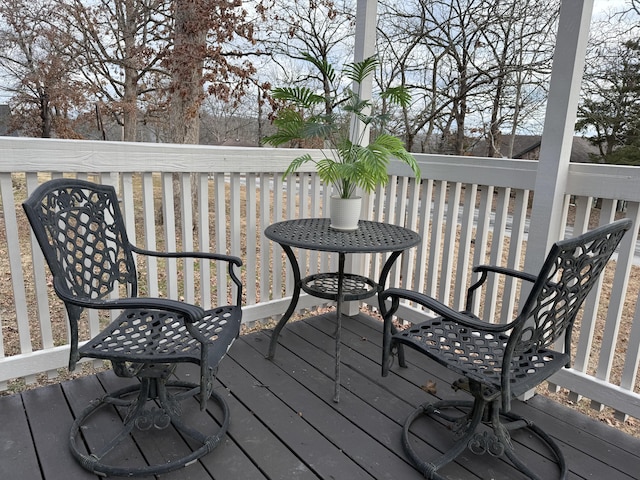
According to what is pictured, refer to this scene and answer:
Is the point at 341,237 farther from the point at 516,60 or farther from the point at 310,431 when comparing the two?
the point at 516,60

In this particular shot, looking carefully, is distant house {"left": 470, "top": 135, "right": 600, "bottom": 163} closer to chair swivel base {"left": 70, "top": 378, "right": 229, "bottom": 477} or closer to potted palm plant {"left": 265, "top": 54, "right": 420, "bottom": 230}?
potted palm plant {"left": 265, "top": 54, "right": 420, "bottom": 230}

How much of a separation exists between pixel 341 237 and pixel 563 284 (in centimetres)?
107

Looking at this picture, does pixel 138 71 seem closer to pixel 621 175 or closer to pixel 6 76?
pixel 6 76

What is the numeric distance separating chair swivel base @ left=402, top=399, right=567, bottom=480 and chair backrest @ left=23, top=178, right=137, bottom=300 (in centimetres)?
137

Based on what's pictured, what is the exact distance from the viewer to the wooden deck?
5.09 ft

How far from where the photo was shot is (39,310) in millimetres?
1981

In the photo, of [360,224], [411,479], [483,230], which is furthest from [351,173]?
[411,479]

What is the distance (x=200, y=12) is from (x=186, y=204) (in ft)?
14.4

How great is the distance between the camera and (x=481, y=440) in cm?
161

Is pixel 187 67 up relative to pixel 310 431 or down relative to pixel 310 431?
up

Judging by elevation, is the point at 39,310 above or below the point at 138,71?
below

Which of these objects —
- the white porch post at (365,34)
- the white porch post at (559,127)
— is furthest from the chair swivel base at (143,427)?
the white porch post at (365,34)

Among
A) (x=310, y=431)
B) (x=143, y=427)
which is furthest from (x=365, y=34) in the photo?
(x=143, y=427)

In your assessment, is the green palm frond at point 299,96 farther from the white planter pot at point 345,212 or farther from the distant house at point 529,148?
the distant house at point 529,148
